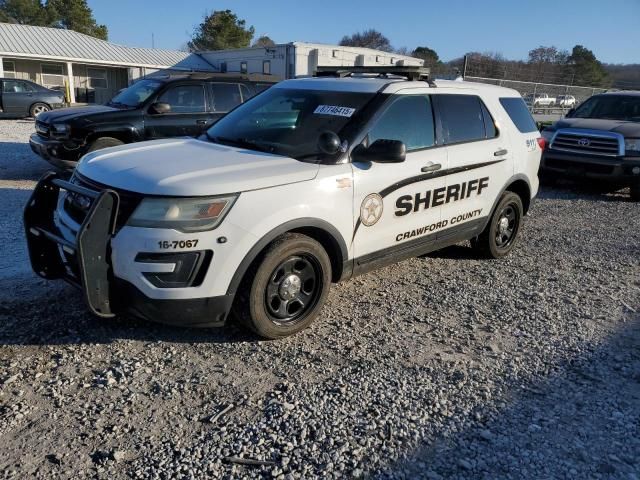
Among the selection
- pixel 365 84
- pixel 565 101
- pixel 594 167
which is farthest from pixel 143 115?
pixel 565 101

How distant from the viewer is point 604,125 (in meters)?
9.99

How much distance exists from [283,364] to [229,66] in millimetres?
36469

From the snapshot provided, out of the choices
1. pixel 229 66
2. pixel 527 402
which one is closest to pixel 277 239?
pixel 527 402

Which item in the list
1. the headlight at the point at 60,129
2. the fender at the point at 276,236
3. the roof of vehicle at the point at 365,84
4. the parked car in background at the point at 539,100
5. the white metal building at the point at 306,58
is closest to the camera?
the fender at the point at 276,236

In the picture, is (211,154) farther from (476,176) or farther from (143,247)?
(476,176)

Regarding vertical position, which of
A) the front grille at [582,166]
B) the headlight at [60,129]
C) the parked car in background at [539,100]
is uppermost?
the parked car in background at [539,100]

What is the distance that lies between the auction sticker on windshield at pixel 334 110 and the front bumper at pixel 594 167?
7.24 meters

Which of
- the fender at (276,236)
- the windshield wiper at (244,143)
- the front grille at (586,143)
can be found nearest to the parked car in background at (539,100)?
the front grille at (586,143)

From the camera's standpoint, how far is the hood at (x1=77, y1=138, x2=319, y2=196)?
10.8 ft

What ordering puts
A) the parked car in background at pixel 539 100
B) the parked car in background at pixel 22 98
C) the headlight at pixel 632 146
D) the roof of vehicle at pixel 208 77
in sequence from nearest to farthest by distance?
the roof of vehicle at pixel 208 77, the headlight at pixel 632 146, the parked car in background at pixel 22 98, the parked car in background at pixel 539 100

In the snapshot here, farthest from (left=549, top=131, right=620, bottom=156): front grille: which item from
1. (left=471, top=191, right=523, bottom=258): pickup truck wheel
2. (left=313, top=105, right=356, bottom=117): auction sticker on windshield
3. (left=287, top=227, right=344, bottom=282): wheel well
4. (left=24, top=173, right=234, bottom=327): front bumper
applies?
(left=24, top=173, right=234, bottom=327): front bumper

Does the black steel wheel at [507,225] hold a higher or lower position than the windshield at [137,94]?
lower

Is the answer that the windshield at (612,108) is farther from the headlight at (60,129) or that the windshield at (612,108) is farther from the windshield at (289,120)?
the headlight at (60,129)

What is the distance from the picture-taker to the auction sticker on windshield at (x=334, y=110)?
4.25 m
